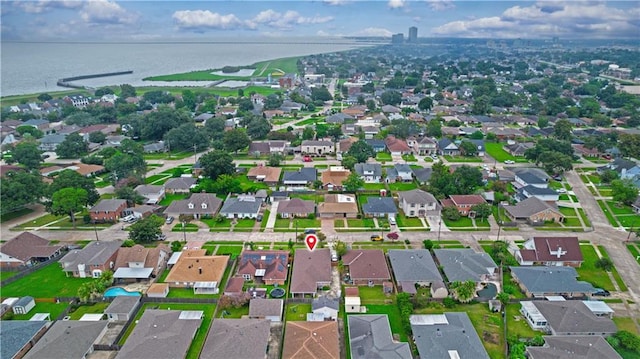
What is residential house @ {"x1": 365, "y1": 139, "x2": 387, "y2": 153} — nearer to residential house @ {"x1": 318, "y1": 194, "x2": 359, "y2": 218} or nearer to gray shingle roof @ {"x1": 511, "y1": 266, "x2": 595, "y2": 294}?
residential house @ {"x1": 318, "y1": 194, "x2": 359, "y2": 218}

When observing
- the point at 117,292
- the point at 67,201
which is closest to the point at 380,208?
the point at 117,292

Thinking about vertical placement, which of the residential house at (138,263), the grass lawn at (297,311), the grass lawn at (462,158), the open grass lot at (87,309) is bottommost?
the grass lawn at (297,311)

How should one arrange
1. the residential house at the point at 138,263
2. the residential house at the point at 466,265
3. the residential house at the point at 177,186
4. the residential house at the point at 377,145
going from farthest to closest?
the residential house at the point at 377,145 < the residential house at the point at 177,186 < the residential house at the point at 138,263 < the residential house at the point at 466,265

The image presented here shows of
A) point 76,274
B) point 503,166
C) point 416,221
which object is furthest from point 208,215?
point 503,166

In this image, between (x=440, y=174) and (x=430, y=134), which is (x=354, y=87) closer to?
(x=430, y=134)

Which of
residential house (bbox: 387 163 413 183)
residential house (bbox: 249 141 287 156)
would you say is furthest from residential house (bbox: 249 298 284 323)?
residential house (bbox: 249 141 287 156)

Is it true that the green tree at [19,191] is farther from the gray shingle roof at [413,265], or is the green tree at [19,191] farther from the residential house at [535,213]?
the residential house at [535,213]

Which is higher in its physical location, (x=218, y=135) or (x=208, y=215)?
(x=218, y=135)

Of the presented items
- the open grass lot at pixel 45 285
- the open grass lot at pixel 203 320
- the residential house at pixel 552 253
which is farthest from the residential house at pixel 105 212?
the residential house at pixel 552 253
